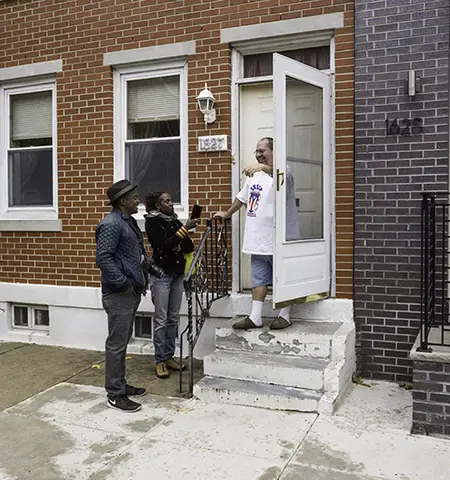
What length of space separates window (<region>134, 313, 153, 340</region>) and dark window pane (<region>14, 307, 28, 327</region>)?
1.58m

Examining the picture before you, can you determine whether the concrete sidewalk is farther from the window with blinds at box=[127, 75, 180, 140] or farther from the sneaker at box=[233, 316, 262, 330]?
the window with blinds at box=[127, 75, 180, 140]

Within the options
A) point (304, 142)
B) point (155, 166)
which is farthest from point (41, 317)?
point (304, 142)

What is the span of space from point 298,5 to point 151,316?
3.71 meters

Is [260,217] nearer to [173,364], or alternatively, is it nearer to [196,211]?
[196,211]

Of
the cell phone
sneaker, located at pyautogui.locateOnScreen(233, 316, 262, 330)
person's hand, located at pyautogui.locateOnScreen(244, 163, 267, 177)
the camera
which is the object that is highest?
person's hand, located at pyautogui.locateOnScreen(244, 163, 267, 177)

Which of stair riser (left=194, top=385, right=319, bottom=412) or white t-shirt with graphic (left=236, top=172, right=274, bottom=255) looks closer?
stair riser (left=194, top=385, right=319, bottom=412)

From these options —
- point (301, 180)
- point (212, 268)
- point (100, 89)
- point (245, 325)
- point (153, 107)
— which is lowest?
point (245, 325)

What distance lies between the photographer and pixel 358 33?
5348 millimetres

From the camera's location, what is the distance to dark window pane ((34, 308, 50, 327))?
7.04 m

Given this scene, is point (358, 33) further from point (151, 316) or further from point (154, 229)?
point (151, 316)

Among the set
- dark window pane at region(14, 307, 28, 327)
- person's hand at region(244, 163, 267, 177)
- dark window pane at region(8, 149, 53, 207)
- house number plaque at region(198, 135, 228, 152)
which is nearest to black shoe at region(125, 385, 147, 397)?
person's hand at region(244, 163, 267, 177)

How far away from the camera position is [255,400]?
186 inches

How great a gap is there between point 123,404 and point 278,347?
4.74 feet

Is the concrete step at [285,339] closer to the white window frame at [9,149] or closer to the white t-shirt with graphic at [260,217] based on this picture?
the white t-shirt with graphic at [260,217]
